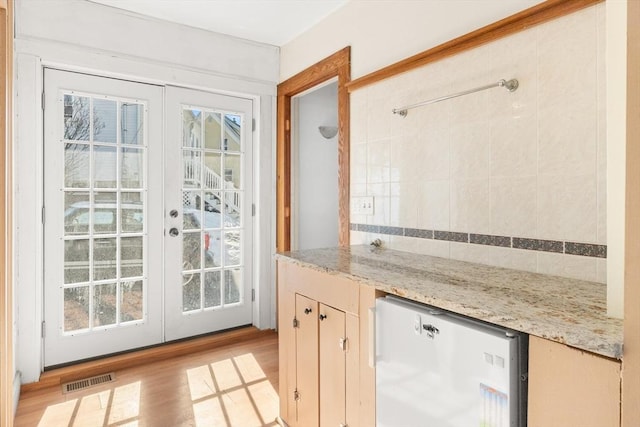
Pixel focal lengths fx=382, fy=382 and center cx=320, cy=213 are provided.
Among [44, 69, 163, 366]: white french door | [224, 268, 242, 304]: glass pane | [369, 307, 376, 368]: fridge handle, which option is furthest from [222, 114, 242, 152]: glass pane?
[369, 307, 376, 368]: fridge handle

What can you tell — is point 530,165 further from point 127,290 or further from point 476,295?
point 127,290

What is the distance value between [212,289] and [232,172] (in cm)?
96

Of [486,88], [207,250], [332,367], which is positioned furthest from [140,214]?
[486,88]

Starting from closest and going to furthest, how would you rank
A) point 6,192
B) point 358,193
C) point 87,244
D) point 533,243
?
point 533,243, point 6,192, point 358,193, point 87,244

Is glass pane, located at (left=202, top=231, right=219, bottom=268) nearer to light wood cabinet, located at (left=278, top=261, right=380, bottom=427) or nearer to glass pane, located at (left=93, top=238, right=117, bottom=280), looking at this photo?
glass pane, located at (left=93, top=238, right=117, bottom=280)

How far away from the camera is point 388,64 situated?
2.15 metres

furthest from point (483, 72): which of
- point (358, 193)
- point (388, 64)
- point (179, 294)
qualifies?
point (179, 294)

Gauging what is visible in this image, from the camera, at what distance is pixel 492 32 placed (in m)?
1.61

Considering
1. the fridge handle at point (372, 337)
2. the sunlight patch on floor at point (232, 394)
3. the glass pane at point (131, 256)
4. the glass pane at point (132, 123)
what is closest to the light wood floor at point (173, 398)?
the sunlight patch on floor at point (232, 394)

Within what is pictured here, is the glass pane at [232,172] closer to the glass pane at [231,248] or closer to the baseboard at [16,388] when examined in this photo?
the glass pane at [231,248]

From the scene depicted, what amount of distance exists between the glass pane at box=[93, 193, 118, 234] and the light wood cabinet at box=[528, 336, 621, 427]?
261cm

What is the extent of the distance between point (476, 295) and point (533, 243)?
55 cm

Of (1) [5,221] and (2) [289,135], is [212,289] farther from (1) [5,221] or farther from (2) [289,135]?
(1) [5,221]

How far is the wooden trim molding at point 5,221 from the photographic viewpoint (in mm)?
1703
